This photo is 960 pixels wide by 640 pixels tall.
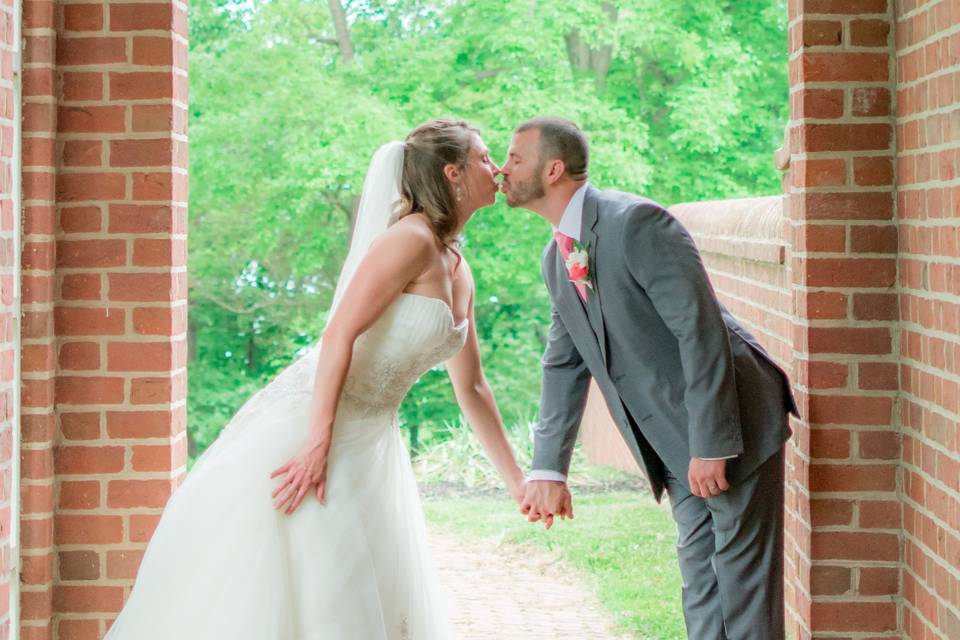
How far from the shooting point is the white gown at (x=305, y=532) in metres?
3.16

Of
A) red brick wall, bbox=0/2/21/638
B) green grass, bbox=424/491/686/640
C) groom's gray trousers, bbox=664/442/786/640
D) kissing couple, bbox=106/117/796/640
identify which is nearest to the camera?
red brick wall, bbox=0/2/21/638

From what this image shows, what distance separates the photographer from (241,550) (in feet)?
10.5

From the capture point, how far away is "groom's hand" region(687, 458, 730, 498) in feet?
10.8

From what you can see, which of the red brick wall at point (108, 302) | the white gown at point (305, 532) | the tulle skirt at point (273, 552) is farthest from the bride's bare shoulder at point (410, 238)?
the red brick wall at point (108, 302)

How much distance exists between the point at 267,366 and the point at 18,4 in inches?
414

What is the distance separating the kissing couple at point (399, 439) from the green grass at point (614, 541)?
2.26 metres

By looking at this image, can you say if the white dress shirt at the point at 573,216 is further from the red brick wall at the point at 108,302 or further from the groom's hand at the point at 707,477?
the red brick wall at the point at 108,302

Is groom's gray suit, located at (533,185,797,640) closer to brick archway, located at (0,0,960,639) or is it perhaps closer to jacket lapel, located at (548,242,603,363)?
jacket lapel, located at (548,242,603,363)

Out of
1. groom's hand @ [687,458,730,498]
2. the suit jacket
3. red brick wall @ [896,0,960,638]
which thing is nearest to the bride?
the suit jacket

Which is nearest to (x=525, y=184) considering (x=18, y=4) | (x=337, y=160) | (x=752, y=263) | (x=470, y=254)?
(x=18, y=4)

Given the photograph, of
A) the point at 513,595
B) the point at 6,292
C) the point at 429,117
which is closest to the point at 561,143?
the point at 6,292

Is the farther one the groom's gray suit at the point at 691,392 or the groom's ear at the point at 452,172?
the groom's ear at the point at 452,172

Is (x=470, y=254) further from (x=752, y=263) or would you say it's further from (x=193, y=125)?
(x=752, y=263)

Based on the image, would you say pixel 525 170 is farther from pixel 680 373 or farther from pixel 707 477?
pixel 707 477
